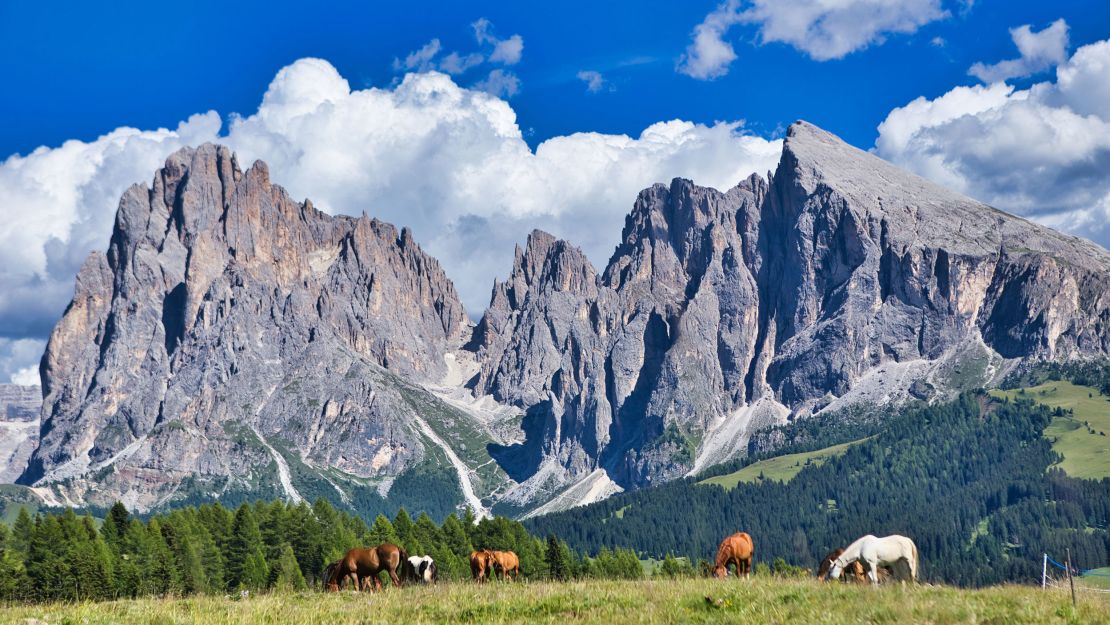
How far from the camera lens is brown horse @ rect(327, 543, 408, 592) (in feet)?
177

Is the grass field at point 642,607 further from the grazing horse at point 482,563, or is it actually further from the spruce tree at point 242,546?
the spruce tree at point 242,546

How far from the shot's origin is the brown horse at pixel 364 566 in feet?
177

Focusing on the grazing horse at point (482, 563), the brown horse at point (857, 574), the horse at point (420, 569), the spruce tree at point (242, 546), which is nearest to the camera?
the brown horse at point (857, 574)

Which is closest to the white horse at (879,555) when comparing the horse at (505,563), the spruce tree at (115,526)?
the horse at (505,563)

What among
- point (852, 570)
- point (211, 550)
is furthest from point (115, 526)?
point (852, 570)

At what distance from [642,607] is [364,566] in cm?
2236

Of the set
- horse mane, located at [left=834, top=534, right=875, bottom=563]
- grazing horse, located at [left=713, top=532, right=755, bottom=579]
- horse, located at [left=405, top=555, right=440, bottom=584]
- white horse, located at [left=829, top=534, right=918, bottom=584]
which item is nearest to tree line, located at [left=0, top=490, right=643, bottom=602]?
horse, located at [left=405, top=555, right=440, bottom=584]

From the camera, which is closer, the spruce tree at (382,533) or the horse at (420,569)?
the horse at (420,569)

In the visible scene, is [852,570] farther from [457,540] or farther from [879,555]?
[457,540]

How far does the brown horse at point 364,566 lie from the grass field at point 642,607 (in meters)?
10.5

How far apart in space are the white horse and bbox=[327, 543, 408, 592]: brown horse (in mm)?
21378

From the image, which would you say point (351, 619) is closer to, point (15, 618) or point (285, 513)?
point (15, 618)

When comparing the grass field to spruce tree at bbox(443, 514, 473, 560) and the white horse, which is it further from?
spruce tree at bbox(443, 514, 473, 560)

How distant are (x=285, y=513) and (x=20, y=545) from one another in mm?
29156
